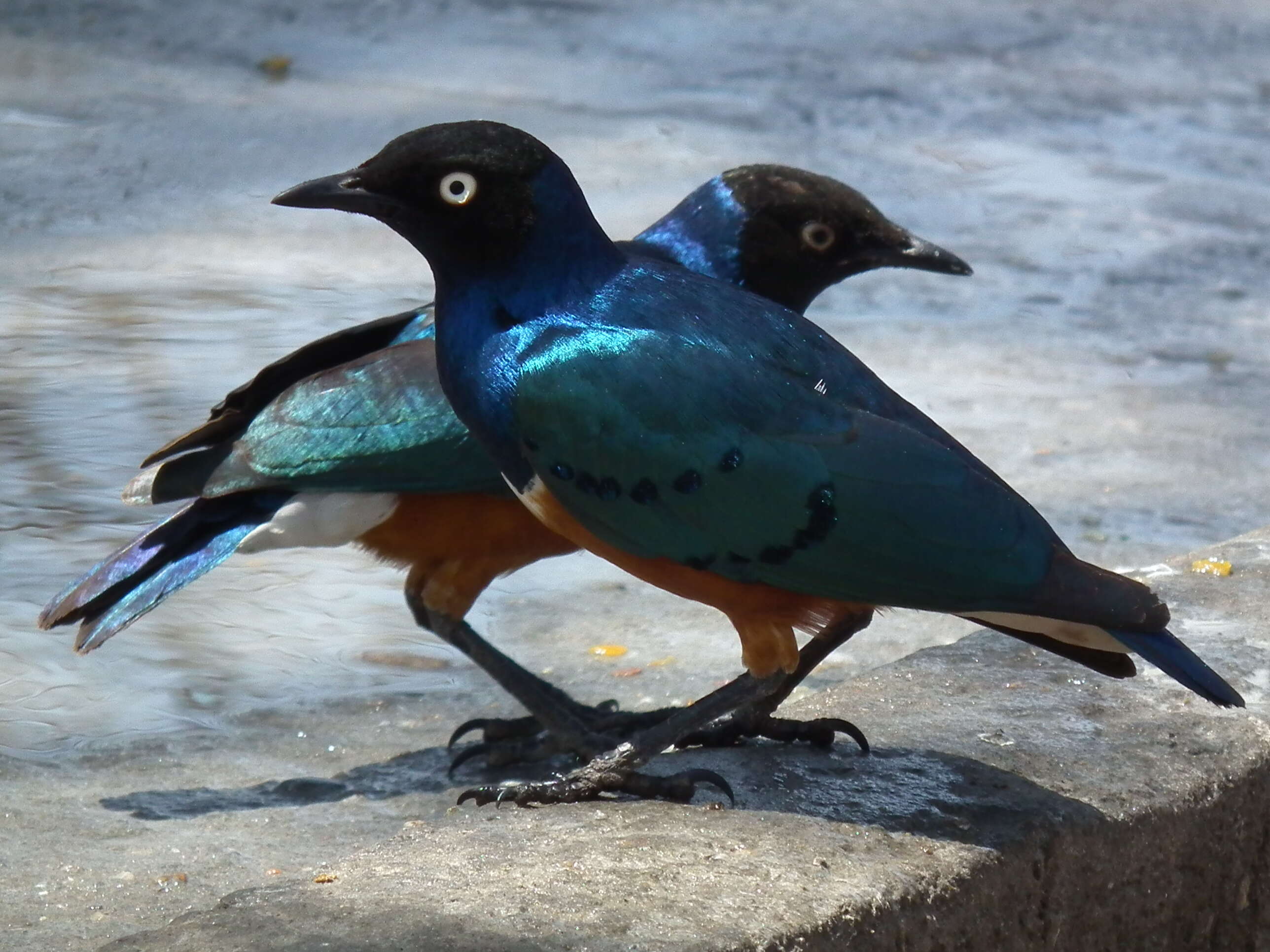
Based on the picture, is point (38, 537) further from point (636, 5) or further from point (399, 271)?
point (636, 5)

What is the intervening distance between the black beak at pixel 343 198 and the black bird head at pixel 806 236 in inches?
51.7

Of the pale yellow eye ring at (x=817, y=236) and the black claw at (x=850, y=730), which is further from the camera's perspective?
the pale yellow eye ring at (x=817, y=236)

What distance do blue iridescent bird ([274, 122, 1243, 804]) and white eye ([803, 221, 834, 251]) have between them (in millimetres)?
1073

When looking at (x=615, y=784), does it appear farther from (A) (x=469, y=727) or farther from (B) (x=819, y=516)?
(A) (x=469, y=727)

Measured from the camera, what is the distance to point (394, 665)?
5.00 metres

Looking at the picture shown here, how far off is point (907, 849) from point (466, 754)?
1.48 meters

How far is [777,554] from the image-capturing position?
3.14 metres

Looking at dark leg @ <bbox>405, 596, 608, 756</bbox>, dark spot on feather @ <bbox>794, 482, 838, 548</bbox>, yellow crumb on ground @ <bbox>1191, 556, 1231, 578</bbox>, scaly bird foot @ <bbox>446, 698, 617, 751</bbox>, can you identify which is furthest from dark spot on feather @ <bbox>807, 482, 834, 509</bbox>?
yellow crumb on ground @ <bbox>1191, 556, 1231, 578</bbox>

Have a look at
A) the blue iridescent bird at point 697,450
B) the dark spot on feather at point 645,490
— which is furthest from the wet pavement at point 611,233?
the dark spot on feather at point 645,490

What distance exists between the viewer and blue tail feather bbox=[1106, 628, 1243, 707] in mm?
3039

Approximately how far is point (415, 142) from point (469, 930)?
1.39 m

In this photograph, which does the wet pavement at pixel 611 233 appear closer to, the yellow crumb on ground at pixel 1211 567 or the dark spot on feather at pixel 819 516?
the yellow crumb on ground at pixel 1211 567

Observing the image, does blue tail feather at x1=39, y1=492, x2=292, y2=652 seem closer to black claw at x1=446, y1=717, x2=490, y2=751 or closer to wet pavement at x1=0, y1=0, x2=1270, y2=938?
wet pavement at x1=0, y1=0, x2=1270, y2=938

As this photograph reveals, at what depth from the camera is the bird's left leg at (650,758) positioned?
10.9 ft
